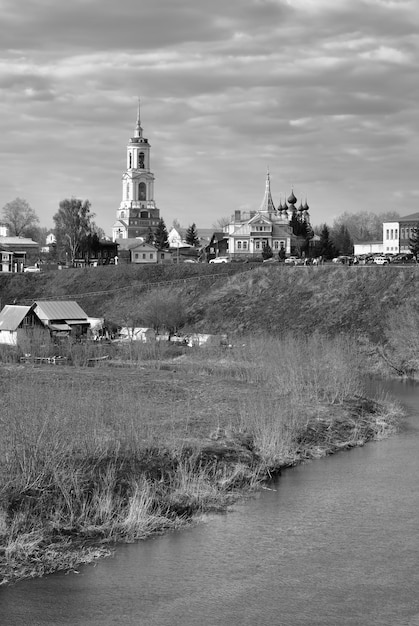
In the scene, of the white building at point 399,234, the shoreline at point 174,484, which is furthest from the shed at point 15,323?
the white building at point 399,234

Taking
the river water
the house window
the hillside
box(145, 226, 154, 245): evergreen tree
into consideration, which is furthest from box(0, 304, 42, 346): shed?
the house window

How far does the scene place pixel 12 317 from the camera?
197 feet

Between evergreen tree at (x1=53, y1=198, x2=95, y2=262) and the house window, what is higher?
the house window

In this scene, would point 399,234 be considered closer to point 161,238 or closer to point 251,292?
point 161,238

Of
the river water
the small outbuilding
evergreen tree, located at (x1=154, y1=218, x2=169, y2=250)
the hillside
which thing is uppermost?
evergreen tree, located at (x1=154, y1=218, x2=169, y2=250)

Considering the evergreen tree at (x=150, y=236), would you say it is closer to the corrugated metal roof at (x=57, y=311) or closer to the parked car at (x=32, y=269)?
the parked car at (x=32, y=269)

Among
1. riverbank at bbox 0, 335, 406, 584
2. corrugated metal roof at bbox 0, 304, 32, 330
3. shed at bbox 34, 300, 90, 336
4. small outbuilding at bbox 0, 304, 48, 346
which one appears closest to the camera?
riverbank at bbox 0, 335, 406, 584

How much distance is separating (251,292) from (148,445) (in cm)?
5126

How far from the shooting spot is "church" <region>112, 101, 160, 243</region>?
453ft

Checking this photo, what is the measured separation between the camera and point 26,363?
50000 mm

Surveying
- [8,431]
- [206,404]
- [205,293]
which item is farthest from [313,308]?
[8,431]

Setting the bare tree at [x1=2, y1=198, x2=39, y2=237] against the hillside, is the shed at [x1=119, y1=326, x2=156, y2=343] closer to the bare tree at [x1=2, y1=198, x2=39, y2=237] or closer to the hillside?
the hillside

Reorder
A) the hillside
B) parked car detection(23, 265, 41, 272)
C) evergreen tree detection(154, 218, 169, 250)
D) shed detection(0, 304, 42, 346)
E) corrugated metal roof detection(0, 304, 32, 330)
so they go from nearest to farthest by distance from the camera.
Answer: shed detection(0, 304, 42, 346), corrugated metal roof detection(0, 304, 32, 330), the hillside, parked car detection(23, 265, 41, 272), evergreen tree detection(154, 218, 169, 250)

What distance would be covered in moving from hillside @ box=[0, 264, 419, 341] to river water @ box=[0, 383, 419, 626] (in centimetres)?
3895
